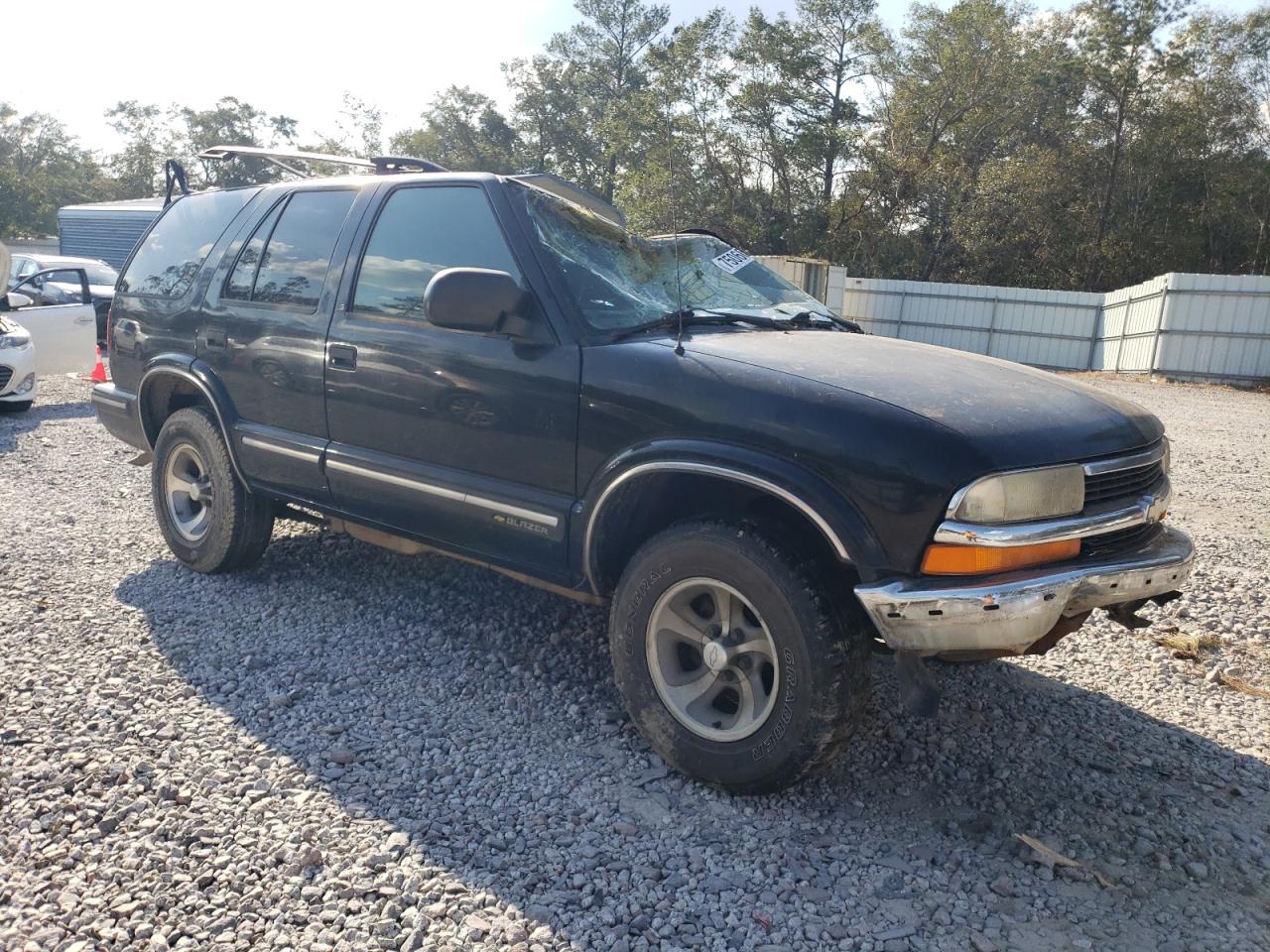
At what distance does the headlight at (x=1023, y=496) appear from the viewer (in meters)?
2.55

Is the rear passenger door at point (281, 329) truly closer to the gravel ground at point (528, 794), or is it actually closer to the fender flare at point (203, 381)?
the fender flare at point (203, 381)

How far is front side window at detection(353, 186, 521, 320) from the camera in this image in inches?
143

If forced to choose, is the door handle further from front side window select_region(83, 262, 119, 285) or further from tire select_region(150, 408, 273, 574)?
front side window select_region(83, 262, 119, 285)

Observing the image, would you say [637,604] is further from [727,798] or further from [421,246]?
[421,246]

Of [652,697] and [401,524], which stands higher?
[401,524]

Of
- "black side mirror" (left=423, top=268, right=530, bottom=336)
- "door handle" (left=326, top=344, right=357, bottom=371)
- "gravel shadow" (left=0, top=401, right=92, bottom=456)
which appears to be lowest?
"gravel shadow" (left=0, top=401, right=92, bottom=456)

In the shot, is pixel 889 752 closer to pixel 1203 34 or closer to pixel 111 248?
pixel 111 248

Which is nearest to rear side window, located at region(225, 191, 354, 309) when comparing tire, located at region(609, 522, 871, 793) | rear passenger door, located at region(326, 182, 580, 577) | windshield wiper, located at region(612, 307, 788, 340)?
rear passenger door, located at region(326, 182, 580, 577)

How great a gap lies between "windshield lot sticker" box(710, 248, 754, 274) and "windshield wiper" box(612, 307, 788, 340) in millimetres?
418

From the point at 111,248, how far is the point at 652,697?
31.3 m

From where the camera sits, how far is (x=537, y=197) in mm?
3695

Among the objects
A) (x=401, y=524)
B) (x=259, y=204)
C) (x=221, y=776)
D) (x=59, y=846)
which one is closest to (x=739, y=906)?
(x=221, y=776)

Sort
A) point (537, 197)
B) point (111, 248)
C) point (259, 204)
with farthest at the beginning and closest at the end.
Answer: point (111, 248)
point (259, 204)
point (537, 197)

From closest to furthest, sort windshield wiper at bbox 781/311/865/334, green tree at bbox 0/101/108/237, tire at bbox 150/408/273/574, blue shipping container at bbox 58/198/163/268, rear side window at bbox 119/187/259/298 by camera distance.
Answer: windshield wiper at bbox 781/311/865/334, tire at bbox 150/408/273/574, rear side window at bbox 119/187/259/298, blue shipping container at bbox 58/198/163/268, green tree at bbox 0/101/108/237
